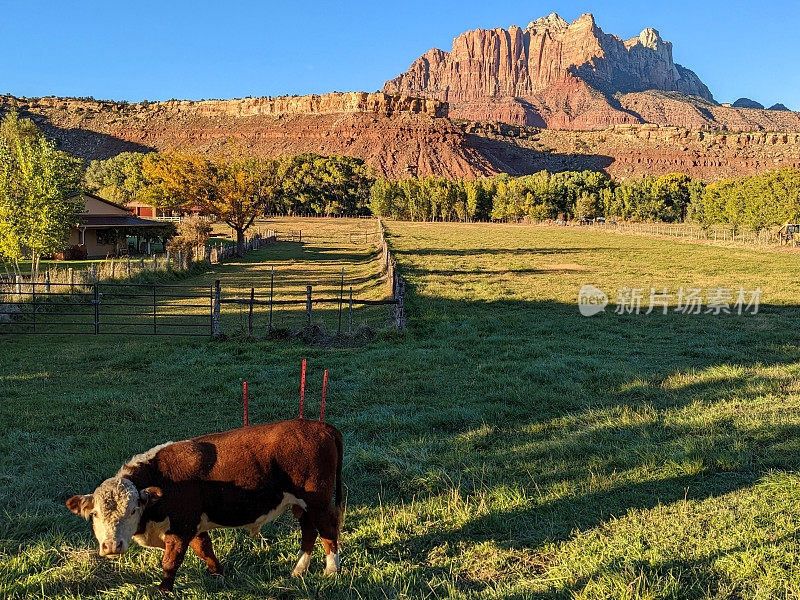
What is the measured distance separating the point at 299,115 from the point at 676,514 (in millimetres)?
206890

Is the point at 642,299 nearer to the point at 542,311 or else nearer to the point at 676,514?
the point at 542,311

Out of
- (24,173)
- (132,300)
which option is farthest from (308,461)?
(24,173)

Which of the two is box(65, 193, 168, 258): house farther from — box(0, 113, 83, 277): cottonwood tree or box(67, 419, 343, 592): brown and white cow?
box(67, 419, 343, 592): brown and white cow

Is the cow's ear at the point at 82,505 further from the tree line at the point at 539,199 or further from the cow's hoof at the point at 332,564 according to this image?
the tree line at the point at 539,199

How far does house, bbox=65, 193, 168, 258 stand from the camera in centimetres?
3931

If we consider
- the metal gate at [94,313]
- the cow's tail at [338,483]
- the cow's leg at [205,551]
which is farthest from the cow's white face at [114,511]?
the metal gate at [94,313]

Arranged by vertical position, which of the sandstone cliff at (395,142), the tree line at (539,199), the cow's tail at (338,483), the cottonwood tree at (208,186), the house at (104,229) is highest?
the sandstone cliff at (395,142)

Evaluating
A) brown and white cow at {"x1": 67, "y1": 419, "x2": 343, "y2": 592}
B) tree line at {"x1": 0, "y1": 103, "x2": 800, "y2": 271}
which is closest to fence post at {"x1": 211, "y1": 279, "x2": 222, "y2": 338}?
brown and white cow at {"x1": 67, "y1": 419, "x2": 343, "y2": 592}

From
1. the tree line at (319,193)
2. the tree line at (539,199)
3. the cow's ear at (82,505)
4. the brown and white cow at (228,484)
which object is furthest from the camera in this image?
the tree line at (539,199)

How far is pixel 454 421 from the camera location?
8.09 m

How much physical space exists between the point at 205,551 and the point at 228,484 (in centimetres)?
76

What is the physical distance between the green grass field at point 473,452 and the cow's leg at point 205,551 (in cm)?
12

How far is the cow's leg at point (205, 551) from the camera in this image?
4.16 m

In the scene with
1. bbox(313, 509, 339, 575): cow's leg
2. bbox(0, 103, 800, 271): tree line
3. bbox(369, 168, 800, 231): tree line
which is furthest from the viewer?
bbox(369, 168, 800, 231): tree line
